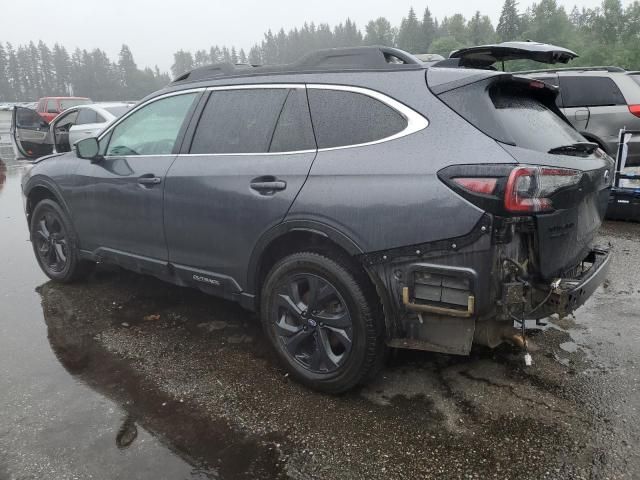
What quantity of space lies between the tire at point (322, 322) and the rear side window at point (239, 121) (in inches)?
32.4

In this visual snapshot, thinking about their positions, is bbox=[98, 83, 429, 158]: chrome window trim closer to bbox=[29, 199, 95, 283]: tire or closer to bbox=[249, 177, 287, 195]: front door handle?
bbox=[249, 177, 287, 195]: front door handle

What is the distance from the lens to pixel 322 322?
9.51ft

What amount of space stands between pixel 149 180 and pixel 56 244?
5.77 feet

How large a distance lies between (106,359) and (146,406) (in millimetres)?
745

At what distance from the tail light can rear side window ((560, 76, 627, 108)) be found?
6192 millimetres

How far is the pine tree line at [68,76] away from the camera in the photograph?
131 m

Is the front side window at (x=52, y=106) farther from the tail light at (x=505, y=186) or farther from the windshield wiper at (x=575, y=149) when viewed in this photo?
the tail light at (x=505, y=186)

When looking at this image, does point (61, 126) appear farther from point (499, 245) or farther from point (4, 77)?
point (4, 77)

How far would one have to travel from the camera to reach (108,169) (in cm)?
414

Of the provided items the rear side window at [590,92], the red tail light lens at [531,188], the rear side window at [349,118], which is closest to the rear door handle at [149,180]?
the rear side window at [349,118]

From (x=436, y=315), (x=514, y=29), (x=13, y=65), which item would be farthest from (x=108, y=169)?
(x=13, y=65)

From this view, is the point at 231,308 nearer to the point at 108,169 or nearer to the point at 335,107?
the point at 108,169

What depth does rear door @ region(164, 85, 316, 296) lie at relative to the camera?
2.99 m

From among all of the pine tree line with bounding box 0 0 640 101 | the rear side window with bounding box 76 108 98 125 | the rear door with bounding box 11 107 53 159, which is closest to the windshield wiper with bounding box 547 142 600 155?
the rear side window with bounding box 76 108 98 125
